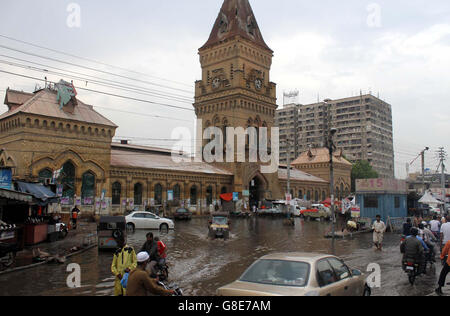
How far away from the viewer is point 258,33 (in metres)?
58.5

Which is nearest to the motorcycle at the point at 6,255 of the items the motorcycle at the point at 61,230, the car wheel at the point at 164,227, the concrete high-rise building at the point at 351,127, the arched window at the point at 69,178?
the motorcycle at the point at 61,230

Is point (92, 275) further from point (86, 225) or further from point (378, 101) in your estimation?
point (378, 101)

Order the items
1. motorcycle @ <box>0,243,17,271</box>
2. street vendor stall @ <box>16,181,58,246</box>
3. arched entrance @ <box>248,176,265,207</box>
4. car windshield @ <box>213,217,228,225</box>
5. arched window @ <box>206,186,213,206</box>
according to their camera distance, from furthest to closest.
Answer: arched entrance @ <box>248,176,265,207</box>
arched window @ <box>206,186,213,206</box>
car windshield @ <box>213,217,228,225</box>
street vendor stall @ <box>16,181,58,246</box>
motorcycle @ <box>0,243,17,271</box>

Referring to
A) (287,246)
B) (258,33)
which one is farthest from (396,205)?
(258,33)

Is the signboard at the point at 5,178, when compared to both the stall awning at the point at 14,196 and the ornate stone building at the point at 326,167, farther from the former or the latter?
the ornate stone building at the point at 326,167

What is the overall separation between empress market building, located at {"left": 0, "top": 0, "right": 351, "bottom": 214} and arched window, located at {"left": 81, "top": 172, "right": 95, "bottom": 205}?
9cm

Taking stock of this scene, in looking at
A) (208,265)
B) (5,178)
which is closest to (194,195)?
(5,178)

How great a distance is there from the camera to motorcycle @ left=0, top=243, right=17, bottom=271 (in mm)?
12623

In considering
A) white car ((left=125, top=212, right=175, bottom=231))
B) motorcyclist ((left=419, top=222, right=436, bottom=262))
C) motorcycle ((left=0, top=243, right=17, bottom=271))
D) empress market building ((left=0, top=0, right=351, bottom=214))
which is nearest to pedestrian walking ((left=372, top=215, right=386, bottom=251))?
motorcyclist ((left=419, top=222, right=436, bottom=262))

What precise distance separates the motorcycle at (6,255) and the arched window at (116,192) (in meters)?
24.8

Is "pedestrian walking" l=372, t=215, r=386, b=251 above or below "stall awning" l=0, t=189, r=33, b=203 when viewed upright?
below

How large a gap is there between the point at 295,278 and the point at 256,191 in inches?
1924

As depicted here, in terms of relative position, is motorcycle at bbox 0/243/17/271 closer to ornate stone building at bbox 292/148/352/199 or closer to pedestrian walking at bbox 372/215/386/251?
pedestrian walking at bbox 372/215/386/251
